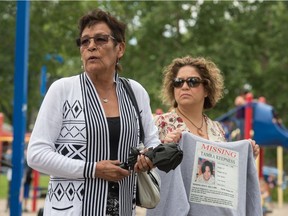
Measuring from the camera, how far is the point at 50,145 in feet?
11.5

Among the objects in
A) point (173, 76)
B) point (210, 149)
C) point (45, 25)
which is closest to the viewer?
point (210, 149)

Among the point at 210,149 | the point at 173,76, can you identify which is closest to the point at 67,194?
the point at 210,149

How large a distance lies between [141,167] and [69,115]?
0.43m

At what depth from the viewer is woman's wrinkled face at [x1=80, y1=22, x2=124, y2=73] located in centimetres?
368

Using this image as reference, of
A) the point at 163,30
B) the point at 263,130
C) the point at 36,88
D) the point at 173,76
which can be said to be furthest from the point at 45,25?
the point at 36,88

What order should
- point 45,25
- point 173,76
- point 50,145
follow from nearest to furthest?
point 50,145 → point 173,76 → point 45,25

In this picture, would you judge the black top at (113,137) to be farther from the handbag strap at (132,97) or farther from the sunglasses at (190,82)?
the sunglasses at (190,82)

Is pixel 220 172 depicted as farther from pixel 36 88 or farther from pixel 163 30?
pixel 36 88

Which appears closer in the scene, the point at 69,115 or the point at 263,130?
the point at 69,115

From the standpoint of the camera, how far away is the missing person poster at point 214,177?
15.2ft

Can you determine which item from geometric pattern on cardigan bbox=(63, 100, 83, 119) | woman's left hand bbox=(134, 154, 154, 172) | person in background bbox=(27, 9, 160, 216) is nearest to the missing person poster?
person in background bbox=(27, 9, 160, 216)

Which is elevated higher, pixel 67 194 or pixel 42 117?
pixel 42 117

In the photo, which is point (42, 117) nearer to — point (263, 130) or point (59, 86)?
point (59, 86)

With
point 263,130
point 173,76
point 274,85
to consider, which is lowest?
point 173,76
